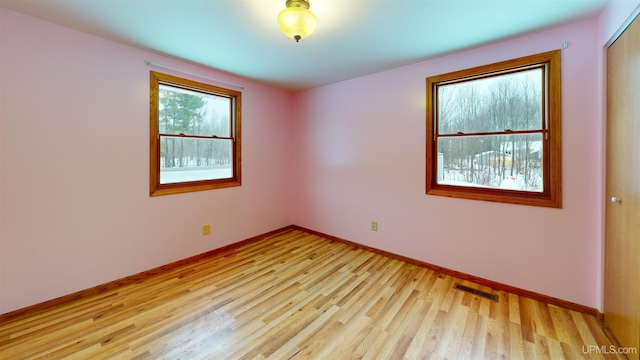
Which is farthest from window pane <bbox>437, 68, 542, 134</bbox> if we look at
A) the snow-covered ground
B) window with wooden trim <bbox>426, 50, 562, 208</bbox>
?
the snow-covered ground

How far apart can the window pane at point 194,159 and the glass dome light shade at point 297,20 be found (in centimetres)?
198

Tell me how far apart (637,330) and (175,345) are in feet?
9.26

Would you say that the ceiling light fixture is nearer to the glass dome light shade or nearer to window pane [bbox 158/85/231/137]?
the glass dome light shade

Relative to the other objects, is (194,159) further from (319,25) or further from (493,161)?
(493,161)

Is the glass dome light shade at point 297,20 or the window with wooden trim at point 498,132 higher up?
the glass dome light shade at point 297,20

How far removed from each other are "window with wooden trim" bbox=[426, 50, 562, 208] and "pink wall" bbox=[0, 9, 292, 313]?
2.88 metres

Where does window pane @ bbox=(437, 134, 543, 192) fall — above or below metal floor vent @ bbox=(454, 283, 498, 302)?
above

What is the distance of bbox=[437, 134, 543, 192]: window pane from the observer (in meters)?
2.27

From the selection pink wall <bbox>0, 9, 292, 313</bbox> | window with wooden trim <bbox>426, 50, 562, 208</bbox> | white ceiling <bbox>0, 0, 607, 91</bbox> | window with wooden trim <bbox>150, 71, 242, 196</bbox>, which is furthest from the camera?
window with wooden trim <bbox>150, 71, 242, 196</bbox>

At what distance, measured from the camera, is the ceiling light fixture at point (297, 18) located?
1603mm

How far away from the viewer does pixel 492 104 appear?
247 centimetres

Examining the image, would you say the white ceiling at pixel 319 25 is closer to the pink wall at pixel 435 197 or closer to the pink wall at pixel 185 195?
the pink wall at pixel 185 195

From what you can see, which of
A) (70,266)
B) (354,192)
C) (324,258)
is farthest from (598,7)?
Result: (70,266)

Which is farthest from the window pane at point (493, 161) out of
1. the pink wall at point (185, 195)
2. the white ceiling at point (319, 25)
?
the white ceiling at point (319, 25)
